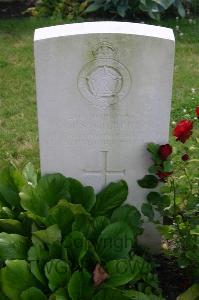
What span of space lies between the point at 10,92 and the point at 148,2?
7.56ft

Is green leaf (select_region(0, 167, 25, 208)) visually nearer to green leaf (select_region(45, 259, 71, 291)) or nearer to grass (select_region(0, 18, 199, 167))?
green leaf (select_region(45, 259, 71, 291))

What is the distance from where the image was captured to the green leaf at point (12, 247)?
288 cm

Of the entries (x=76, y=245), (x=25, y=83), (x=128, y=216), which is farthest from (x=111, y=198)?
(x=25, y=83)

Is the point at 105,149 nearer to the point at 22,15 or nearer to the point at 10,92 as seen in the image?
the point at 10,92

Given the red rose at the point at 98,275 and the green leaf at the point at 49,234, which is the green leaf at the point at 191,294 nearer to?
the red rose at the point at 98,275

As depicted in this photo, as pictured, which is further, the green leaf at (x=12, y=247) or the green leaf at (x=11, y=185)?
the green leaf at (x=11, y=185)

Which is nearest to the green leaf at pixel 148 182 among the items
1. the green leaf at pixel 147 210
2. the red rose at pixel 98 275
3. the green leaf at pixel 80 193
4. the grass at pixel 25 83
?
the green leaf at pixel 147 210

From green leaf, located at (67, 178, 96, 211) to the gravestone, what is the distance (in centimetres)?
14

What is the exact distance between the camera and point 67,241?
2.87m

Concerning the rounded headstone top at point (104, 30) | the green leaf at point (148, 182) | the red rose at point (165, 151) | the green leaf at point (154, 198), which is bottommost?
the green leaf at point (154, 198)

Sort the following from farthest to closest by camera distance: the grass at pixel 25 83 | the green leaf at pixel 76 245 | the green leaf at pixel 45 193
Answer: the grass at pixel 25 83 < the green leaf at pixel 45 193 < the green leaf at pixel 76 245

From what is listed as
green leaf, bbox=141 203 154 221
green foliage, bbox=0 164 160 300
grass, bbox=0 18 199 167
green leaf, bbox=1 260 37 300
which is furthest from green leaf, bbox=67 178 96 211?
grass, bbox=0 18 199 167

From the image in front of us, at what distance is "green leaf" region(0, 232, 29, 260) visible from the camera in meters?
2.88

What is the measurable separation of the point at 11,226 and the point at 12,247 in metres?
0.18
